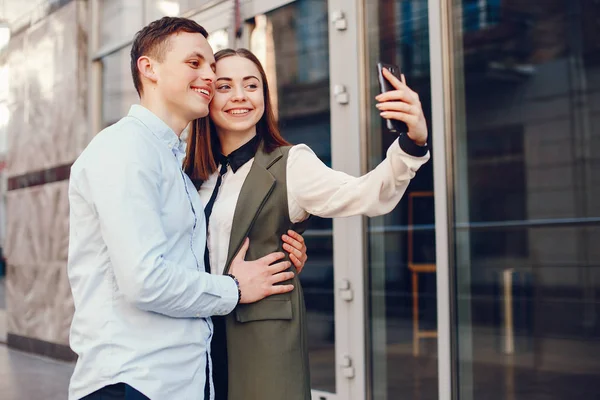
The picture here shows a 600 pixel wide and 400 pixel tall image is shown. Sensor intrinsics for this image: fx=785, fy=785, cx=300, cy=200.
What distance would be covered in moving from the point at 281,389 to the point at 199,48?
878mm

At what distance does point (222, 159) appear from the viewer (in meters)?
2.24

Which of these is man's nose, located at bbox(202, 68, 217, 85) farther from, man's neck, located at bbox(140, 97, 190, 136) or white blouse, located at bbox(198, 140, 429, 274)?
white blouse, located at bbox(198, 140, 429, 274)

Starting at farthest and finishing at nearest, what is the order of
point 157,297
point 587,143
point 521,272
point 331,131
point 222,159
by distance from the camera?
point 587,143
point 521,272
point 331,131
point 222,159
point 157,297

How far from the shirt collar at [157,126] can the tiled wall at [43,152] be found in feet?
17.4

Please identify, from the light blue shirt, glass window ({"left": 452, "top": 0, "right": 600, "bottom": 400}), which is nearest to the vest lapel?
the light blue shirt

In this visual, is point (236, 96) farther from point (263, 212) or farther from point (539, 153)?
point (539, 153)

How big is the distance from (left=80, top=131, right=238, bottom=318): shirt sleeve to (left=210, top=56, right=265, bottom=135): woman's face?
50 cm

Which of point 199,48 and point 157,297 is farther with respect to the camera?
point 199,48

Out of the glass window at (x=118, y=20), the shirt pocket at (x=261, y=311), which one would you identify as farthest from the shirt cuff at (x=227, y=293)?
the glass window at (x=118, y=20)

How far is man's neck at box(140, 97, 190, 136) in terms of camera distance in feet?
6.16

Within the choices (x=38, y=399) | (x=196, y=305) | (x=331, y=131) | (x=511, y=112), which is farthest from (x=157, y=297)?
(x=511, y=112)

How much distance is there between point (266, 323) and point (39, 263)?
20.6 feet

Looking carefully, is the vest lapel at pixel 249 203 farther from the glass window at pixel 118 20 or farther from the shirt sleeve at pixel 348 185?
the glass window at pixel 118 20

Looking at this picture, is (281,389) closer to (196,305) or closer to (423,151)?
(196,305)
